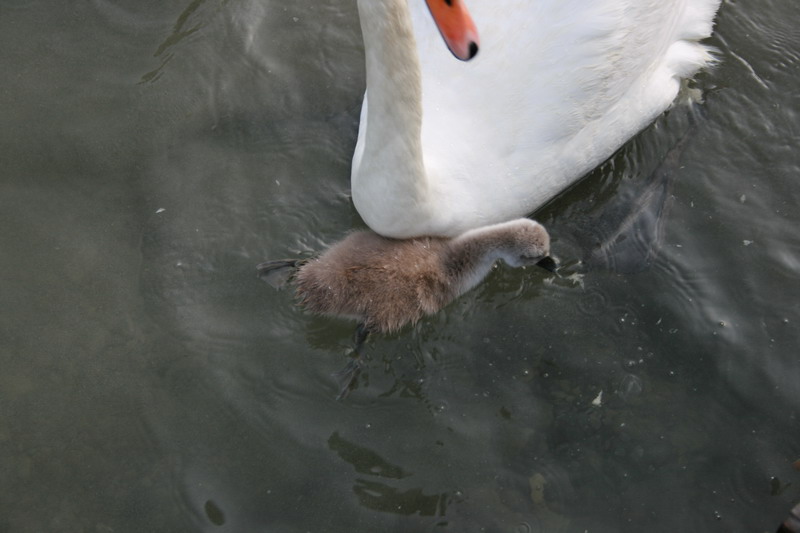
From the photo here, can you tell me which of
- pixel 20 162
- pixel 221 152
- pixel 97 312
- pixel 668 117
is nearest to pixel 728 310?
pixel 668 117

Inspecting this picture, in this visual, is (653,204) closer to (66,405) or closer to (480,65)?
(480,65)

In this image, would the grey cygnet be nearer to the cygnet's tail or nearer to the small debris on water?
the cygnet's tail

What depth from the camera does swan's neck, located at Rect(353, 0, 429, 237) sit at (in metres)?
2.93

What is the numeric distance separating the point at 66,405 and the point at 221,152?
1.49 meters

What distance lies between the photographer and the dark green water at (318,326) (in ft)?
11.0

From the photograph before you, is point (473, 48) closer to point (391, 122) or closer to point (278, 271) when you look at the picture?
point (391, 122)

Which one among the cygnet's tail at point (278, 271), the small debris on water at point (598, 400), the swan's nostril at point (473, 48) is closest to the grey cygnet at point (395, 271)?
the cygnet's tail at point (278, 271)

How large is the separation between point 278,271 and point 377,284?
0.53 m

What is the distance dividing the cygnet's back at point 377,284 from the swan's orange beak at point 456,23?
3.71 feet

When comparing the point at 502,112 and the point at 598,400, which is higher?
the point at 502,112

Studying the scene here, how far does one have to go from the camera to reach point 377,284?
140 inches

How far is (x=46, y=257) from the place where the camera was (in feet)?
12.6

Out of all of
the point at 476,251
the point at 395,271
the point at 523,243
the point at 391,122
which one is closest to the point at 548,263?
the point at 523,243

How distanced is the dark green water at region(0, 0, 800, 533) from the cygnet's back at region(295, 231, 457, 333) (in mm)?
211
